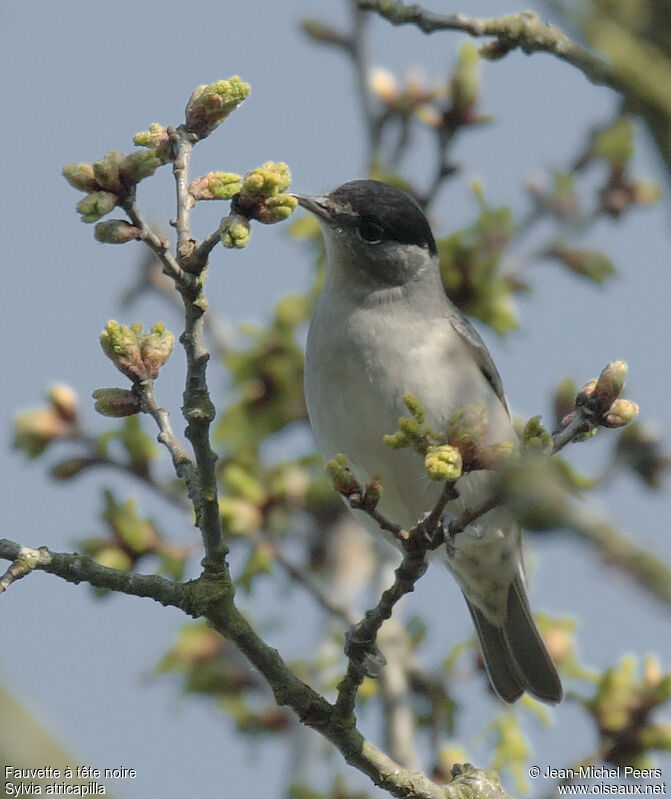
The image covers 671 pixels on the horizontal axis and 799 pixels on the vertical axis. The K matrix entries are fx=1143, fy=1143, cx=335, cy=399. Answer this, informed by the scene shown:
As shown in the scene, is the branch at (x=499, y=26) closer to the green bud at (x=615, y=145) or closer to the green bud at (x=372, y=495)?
the green bud at (x=372, y=495)

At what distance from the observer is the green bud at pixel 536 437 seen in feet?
9.67

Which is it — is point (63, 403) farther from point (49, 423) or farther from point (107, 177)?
point (107, 177)

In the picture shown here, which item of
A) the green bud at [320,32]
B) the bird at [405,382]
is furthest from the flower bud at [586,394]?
the green bud at [320,32]

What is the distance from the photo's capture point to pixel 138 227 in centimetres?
302

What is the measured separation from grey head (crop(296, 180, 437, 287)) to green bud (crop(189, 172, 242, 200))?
2867mm

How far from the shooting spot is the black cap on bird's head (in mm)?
5977

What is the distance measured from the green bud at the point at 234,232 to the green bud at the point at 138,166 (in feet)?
0.85

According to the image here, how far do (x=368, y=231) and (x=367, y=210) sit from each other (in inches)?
4.4

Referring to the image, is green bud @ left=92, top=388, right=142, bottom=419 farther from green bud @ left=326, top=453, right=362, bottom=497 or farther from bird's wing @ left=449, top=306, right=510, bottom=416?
bird's wing @ left=449, top=306, right=510, bottom=416

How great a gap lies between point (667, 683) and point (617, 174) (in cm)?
315

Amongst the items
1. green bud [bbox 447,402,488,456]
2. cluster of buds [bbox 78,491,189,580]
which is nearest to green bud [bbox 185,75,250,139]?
green bud [bbox 447,402,488,456]

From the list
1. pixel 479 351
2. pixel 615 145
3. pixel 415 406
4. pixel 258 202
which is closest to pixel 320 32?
pixel 615 145

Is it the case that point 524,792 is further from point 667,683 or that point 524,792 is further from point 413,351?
point 413,351

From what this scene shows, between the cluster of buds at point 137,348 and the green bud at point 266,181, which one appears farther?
the cluster of buds at point 137,348
